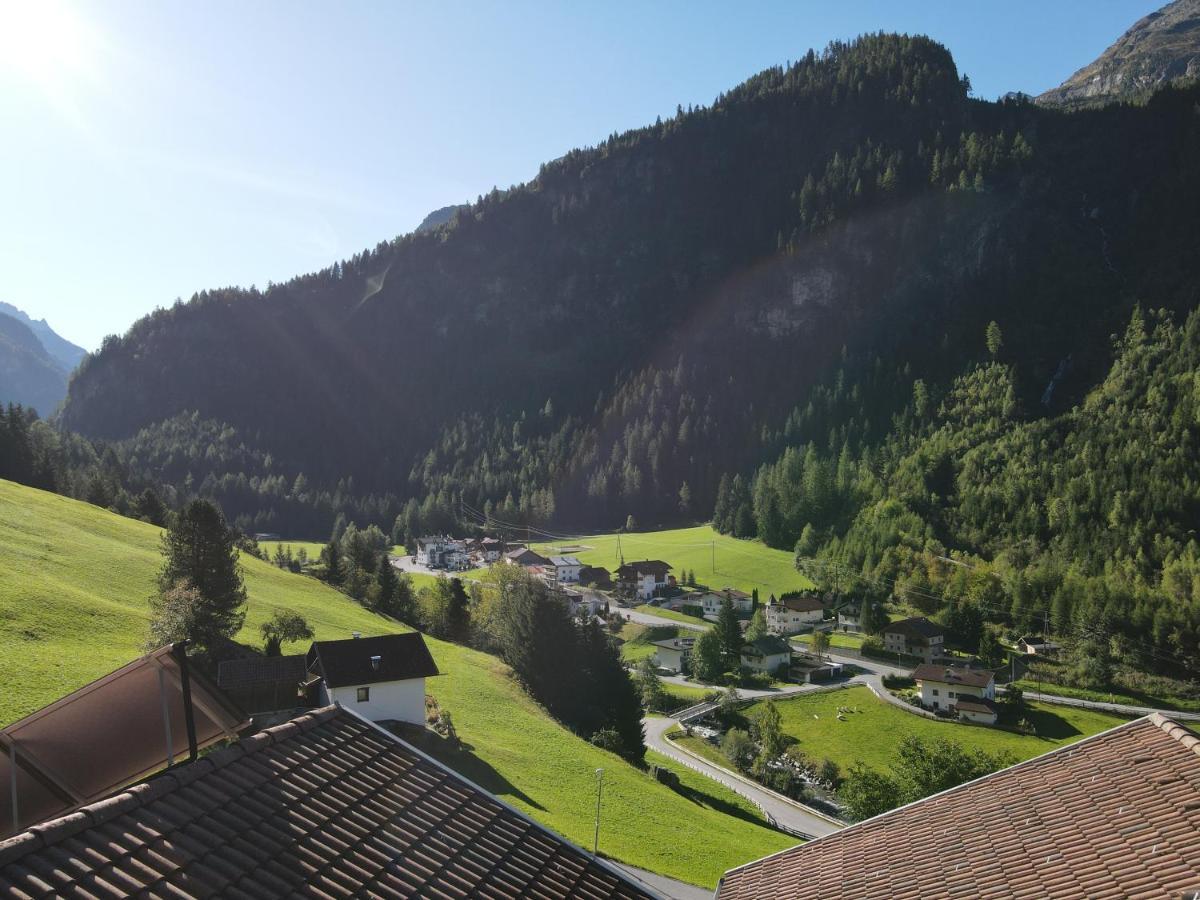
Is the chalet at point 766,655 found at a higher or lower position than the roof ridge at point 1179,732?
lower

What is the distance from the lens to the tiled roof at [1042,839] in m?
5.91

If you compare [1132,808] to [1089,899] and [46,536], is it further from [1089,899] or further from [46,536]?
[46,536]

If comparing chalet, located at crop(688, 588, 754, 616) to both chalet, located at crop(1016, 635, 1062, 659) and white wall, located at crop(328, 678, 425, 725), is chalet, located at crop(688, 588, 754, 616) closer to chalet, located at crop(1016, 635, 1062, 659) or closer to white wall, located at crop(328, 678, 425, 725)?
chalet, located at crop(1016, 635, 1062, 659)

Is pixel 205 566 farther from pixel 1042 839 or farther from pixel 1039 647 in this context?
pixel 1039 647

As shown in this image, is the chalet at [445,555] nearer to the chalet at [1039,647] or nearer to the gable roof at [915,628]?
the gable roof at [915,628]

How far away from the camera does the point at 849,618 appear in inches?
3211

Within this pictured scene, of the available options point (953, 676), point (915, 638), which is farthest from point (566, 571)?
point (953, 676)

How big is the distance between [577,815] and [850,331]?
551ft

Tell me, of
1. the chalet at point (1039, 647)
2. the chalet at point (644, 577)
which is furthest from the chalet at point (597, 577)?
the chalet at point (1039, 647)

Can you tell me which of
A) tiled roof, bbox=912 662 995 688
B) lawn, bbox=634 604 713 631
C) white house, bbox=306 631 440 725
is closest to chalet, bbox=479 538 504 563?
lawn, bbox=634 604 713 631

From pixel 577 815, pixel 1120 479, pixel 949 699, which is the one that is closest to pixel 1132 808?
pixel 577 815

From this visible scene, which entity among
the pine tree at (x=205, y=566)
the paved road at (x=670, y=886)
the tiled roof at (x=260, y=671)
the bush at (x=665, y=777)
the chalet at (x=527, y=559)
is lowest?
the chalet at (x=527, y=559)

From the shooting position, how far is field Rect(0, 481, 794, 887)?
2458cm

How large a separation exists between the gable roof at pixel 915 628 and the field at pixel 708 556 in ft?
66.1
